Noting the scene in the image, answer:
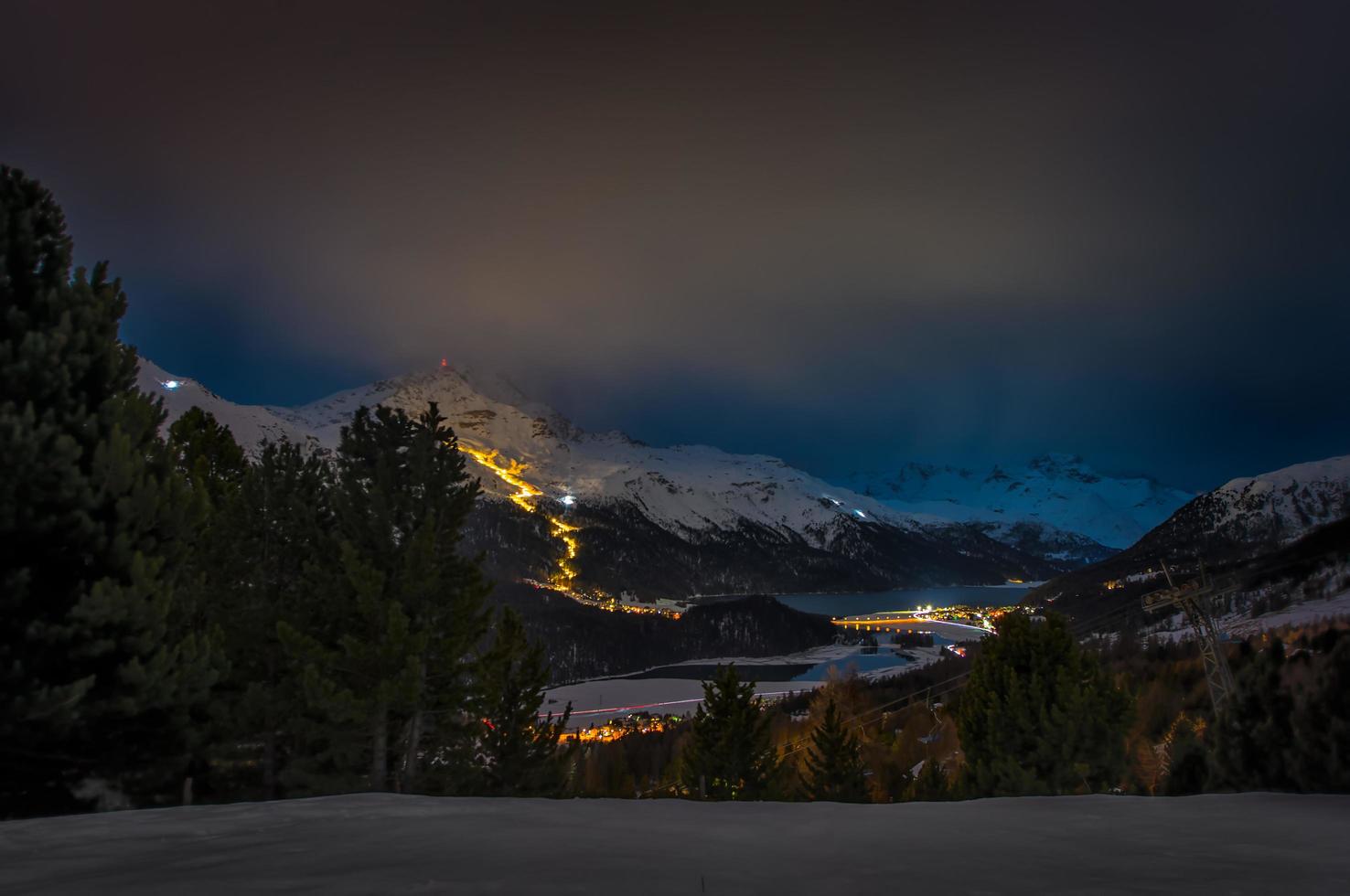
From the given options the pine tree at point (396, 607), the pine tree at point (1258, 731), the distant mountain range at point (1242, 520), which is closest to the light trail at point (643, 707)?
the distant mountain range at point (1242, 520)

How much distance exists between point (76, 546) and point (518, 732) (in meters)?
20.4

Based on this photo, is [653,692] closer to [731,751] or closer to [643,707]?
[643,707]

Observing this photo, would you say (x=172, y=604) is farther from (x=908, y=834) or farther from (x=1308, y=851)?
(x=1308, y=851)

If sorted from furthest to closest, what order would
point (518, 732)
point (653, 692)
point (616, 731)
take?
1. point (653, 692)
2. point (616, 731)
3. point (518, 732)

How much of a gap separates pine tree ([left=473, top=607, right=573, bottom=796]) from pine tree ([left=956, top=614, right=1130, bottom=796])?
584 inches

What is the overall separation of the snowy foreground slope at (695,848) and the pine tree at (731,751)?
26190 mm

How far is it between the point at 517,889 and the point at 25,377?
10447 mm

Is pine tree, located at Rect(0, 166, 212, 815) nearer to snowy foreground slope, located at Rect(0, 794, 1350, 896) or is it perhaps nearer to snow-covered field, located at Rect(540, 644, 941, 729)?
snowy foreground slope, located at Rect(0, 794, 1350, 896)

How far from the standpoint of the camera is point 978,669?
21.6 meters

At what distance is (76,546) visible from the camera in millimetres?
10023

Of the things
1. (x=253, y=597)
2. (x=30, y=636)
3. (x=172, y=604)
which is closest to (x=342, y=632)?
(x=253, y=597)

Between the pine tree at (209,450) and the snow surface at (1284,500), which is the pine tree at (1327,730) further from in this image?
the snow surface at (1284,500)

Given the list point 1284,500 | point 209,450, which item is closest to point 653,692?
point 209,450

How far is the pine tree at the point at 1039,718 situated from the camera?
19234 mm
